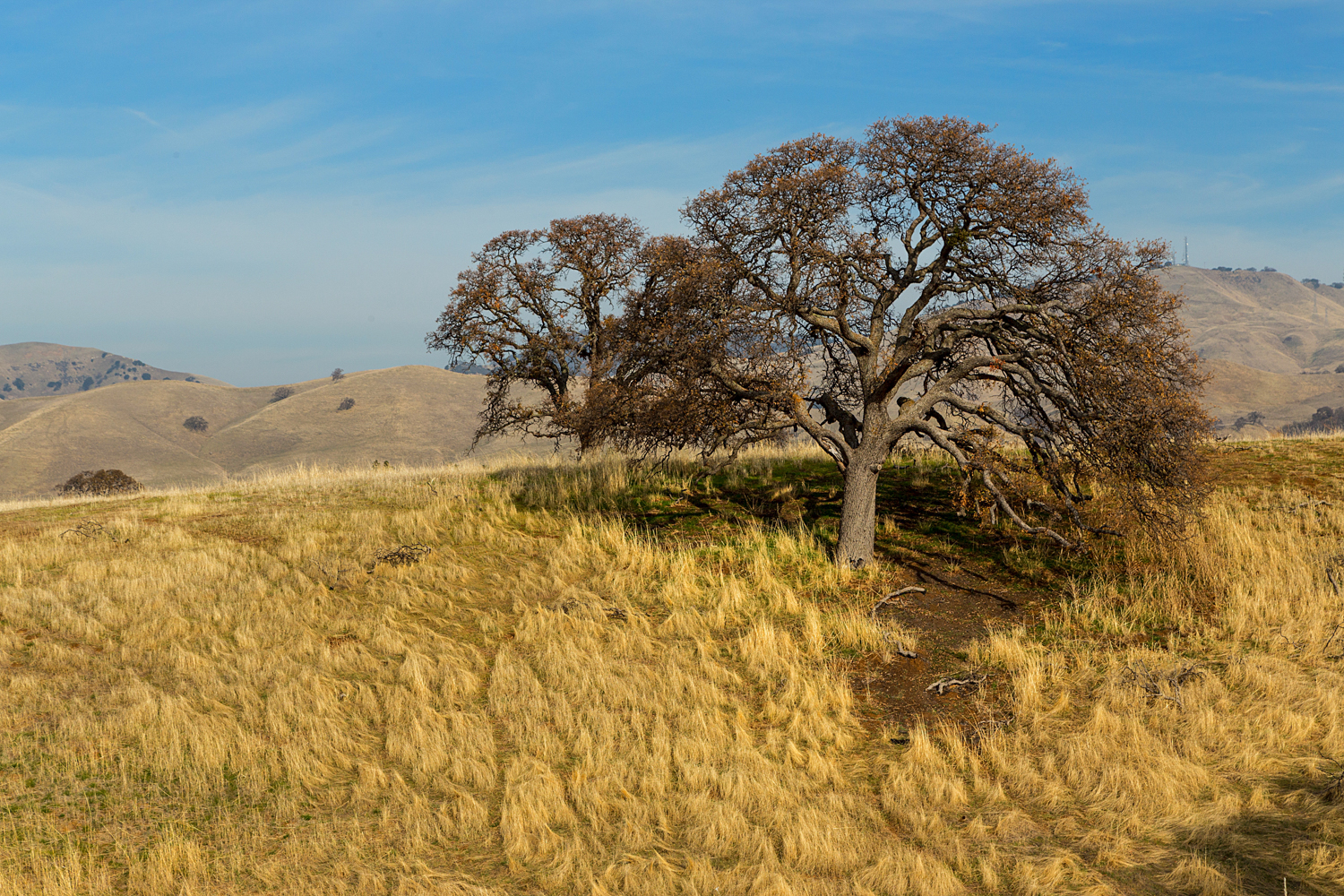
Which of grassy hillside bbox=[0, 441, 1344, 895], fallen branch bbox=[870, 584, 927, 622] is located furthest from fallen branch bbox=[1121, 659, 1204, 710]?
fallen branch bbox=[870, 584, 927, 622]

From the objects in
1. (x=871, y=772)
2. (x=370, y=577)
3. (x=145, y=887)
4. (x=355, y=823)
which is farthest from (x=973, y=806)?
(x=370, y=577)

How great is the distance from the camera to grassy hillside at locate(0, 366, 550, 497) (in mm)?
92438

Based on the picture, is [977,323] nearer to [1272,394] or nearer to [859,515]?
[859,515]

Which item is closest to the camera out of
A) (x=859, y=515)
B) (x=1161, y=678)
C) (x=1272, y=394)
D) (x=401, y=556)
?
(x=1161, y=678)

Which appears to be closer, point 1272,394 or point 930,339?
point 930,339

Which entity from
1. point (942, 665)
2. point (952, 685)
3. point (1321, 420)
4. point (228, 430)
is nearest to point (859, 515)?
point (942, 665)

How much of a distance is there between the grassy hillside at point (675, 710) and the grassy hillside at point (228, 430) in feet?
223

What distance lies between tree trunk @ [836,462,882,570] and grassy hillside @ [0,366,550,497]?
227 ft

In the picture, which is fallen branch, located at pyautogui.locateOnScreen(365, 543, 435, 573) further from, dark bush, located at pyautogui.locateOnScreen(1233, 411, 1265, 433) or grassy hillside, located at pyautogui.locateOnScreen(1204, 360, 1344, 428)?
grassy hillside, located at pyautogui.locateOnScreen(1204, 360, 1344, 428)

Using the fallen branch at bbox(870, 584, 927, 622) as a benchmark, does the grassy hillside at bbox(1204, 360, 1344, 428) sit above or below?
above

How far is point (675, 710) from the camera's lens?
1035 centimetres

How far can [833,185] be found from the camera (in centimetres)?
1480

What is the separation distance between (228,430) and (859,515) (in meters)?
122

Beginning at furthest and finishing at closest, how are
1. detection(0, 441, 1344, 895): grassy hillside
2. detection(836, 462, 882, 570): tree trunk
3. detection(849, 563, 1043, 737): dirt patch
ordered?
1. detection(836, 462, 882, 570): tree trunk
2. detection(849, 563, 1043, 737): dirt patch
3. detection(0, 441, 1344, 895): grassy hillside
